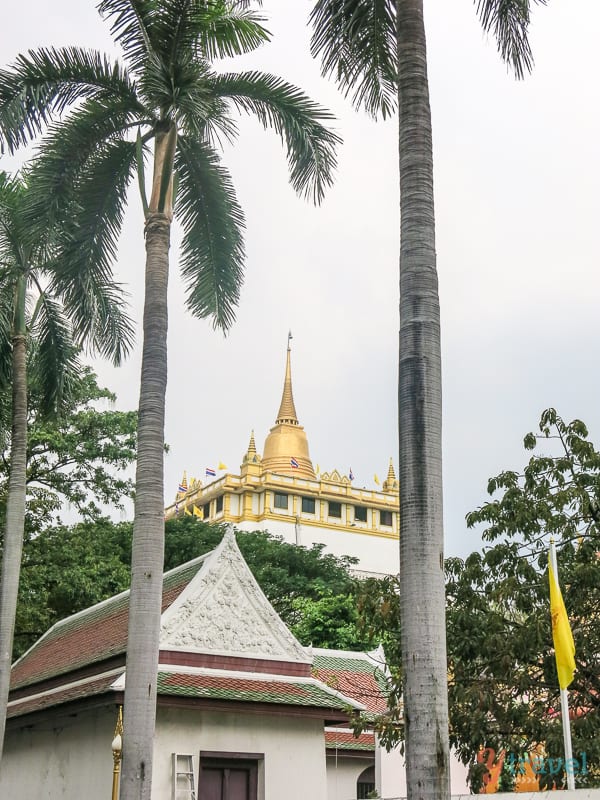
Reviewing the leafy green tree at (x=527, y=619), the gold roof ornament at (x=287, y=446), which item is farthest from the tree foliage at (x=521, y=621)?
the gold roof ornament at (x=287, y=446)

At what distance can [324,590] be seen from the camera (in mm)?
42562

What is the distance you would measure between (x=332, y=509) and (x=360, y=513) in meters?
2.31

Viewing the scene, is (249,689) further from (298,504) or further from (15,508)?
(298,504)

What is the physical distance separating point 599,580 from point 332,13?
7.60m

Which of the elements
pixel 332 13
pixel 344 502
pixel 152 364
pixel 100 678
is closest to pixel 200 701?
pixel 100 678

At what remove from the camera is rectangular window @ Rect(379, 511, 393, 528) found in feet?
249

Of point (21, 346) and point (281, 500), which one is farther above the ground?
point (281, 500)

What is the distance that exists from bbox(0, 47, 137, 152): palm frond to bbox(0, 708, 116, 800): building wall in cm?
870

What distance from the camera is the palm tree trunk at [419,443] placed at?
7.98m

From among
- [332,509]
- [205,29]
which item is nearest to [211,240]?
[205,29]

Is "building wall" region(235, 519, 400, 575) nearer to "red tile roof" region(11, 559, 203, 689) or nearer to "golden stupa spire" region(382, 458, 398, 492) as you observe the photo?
"golden stupa spire" region(382, 458, 398, 492)

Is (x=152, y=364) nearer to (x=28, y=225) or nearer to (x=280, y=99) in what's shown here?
(x=28, y=225)

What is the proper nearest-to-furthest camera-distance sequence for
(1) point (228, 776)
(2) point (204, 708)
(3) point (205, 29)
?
(3) point (205, 29), (2) point (204, 708), (1) point (228, 776)

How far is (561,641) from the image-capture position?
12438 mm
